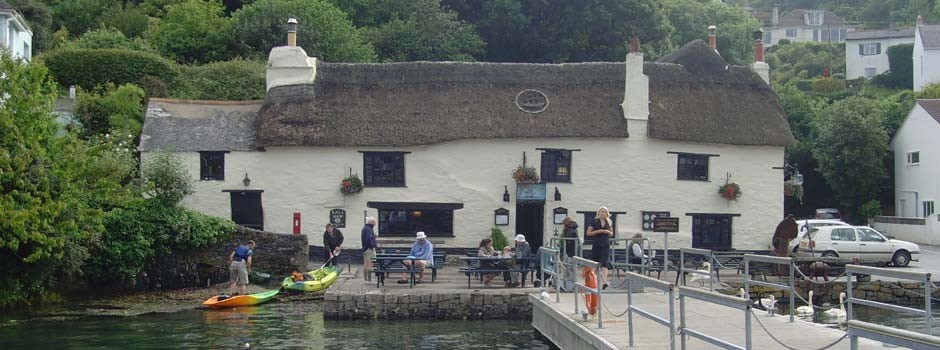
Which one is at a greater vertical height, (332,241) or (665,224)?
(665,224)

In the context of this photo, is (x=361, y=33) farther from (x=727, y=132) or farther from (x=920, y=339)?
(x=920, y=339)

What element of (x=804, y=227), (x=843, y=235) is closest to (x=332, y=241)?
(x=843, y=235)

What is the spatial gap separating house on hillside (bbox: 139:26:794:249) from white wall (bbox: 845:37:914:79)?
5136 cm

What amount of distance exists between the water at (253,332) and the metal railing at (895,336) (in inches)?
476

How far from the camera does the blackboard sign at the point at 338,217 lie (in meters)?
35.1

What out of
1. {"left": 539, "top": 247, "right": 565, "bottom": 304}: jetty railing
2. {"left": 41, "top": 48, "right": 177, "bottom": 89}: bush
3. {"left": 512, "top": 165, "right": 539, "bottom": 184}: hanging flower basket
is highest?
{"left": 41, "top": 48, "right": 177, "bottom": 89}: bush

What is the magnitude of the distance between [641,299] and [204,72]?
94.4ft

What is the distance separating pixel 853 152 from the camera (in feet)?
164

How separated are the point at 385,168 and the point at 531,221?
5.29 metres

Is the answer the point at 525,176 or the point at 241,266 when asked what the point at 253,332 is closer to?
the point at 241,266

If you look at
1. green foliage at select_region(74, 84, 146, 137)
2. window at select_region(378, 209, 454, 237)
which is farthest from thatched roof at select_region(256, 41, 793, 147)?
green foliage at select_region(74, 84, 146, 137)

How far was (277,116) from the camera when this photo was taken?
35.4 meters

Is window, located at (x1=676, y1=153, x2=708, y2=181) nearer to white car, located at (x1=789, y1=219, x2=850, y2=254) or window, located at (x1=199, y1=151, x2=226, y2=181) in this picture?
white car, located at (x1=789, y1=219, x2=850, y2=254)

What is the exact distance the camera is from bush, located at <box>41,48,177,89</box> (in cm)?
4409
